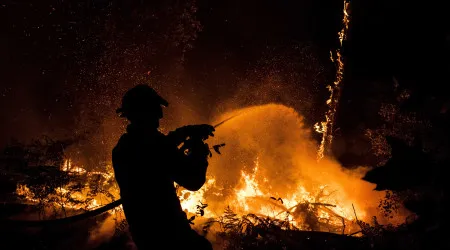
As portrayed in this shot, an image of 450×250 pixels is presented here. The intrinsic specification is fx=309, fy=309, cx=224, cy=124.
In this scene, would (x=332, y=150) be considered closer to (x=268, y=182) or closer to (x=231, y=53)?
(x=268, y=182)

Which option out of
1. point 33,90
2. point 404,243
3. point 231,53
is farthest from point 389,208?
A: point 33,90

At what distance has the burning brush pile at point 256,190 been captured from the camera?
5648mm

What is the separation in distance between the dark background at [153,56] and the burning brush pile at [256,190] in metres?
1.21

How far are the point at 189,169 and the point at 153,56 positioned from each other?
9.79 metres

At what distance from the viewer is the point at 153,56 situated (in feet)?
38.5

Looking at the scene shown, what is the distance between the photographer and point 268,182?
887 centimetres

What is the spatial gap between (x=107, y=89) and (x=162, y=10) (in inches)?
142

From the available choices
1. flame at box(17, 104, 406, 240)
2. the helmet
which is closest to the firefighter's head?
the helmet

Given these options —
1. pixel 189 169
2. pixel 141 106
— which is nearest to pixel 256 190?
pixel 189 169

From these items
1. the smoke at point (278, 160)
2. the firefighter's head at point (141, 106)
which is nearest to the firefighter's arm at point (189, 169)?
the firefighter's head at point (141, 106)

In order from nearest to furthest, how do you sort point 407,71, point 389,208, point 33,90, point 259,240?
point 407,71
point 259,240
point 389,208
point 33,90

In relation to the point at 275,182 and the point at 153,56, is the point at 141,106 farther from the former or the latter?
the point at 153,56

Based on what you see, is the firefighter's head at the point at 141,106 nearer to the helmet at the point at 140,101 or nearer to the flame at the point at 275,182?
the helmet at the point at 140,101

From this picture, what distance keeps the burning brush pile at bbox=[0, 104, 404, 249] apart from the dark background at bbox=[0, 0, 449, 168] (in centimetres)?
121
